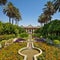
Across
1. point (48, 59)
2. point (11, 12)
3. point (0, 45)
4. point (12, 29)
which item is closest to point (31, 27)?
point (11, 12)

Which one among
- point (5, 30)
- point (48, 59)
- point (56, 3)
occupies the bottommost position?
point (48, 59)

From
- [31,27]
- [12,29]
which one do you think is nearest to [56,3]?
[12,29]

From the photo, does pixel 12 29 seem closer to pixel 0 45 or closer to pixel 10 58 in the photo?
pixel 0 45

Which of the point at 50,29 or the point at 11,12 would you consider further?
the point at 11,12

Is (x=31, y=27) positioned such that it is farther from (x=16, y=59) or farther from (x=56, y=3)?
(x=16, y=59)

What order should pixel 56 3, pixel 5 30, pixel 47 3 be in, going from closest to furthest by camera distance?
pixel 56 3 < pixel 5 30 < pixel 47 3

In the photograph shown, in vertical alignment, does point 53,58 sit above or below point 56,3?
below

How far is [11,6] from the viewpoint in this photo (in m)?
67.9

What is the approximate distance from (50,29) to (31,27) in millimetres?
79488

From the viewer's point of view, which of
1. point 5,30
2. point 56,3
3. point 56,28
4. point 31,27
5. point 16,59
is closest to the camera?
point 16,59

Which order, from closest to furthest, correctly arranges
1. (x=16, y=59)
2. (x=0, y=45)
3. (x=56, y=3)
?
(x=16, y=59), (x=0, y=45), (x=56, y=3)

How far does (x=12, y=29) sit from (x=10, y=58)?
3753 centimetres

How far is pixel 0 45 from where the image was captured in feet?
83.3

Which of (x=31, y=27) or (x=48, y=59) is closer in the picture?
(x=48, y=59)
